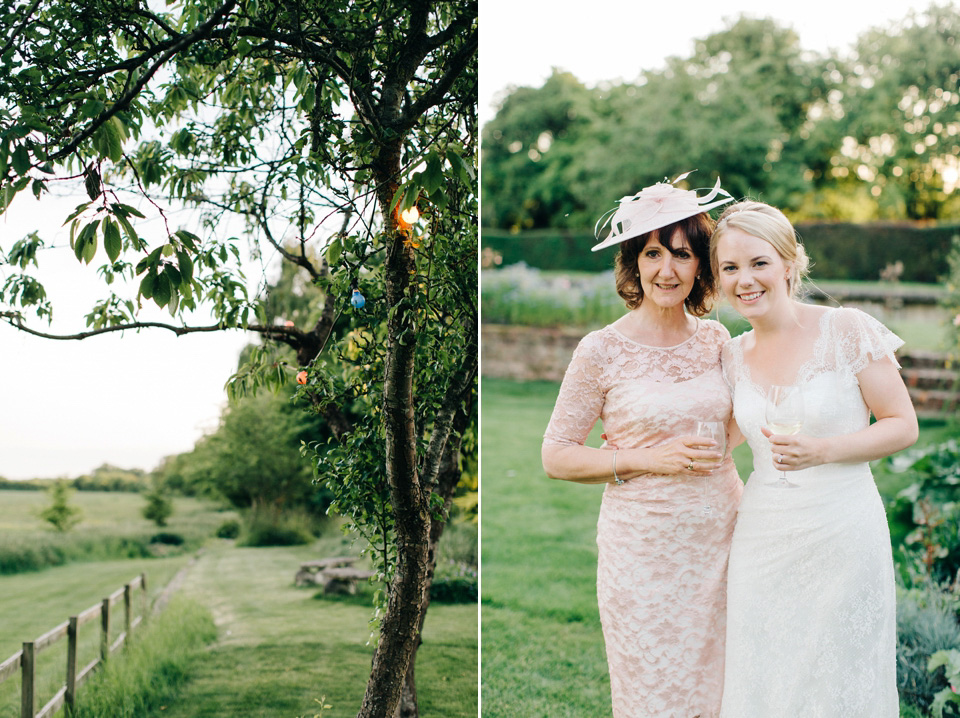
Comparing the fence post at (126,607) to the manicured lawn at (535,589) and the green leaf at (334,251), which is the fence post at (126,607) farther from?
the manicured lawn at (535,589)

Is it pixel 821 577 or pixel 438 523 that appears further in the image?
pixel 438 523

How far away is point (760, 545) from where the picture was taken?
1954 millimetres

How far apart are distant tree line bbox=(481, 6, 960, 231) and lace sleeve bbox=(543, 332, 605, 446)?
12.7 m

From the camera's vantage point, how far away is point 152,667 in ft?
8.00

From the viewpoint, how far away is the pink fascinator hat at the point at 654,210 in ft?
6.77

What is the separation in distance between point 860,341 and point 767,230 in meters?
0.36

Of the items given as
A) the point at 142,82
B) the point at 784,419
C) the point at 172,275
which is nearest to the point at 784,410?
the point at 784,419

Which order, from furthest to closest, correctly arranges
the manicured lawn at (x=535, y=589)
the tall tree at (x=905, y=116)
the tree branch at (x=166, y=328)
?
the tall tree at (x=905, y=116) < the manicured lawn at (x=535, y=589) < the tree branch at (x=166, y=328)

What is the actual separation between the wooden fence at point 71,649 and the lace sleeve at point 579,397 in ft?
4.91

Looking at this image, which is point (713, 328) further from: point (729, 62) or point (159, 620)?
point (729, 62)

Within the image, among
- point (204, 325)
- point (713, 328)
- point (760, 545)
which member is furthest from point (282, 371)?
point (760, 545)

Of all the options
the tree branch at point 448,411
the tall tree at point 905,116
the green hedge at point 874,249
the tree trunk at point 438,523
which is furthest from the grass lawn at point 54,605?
the tall tree at point 905,116

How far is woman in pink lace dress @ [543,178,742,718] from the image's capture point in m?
2.00

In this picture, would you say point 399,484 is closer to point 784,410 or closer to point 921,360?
point 784,410
